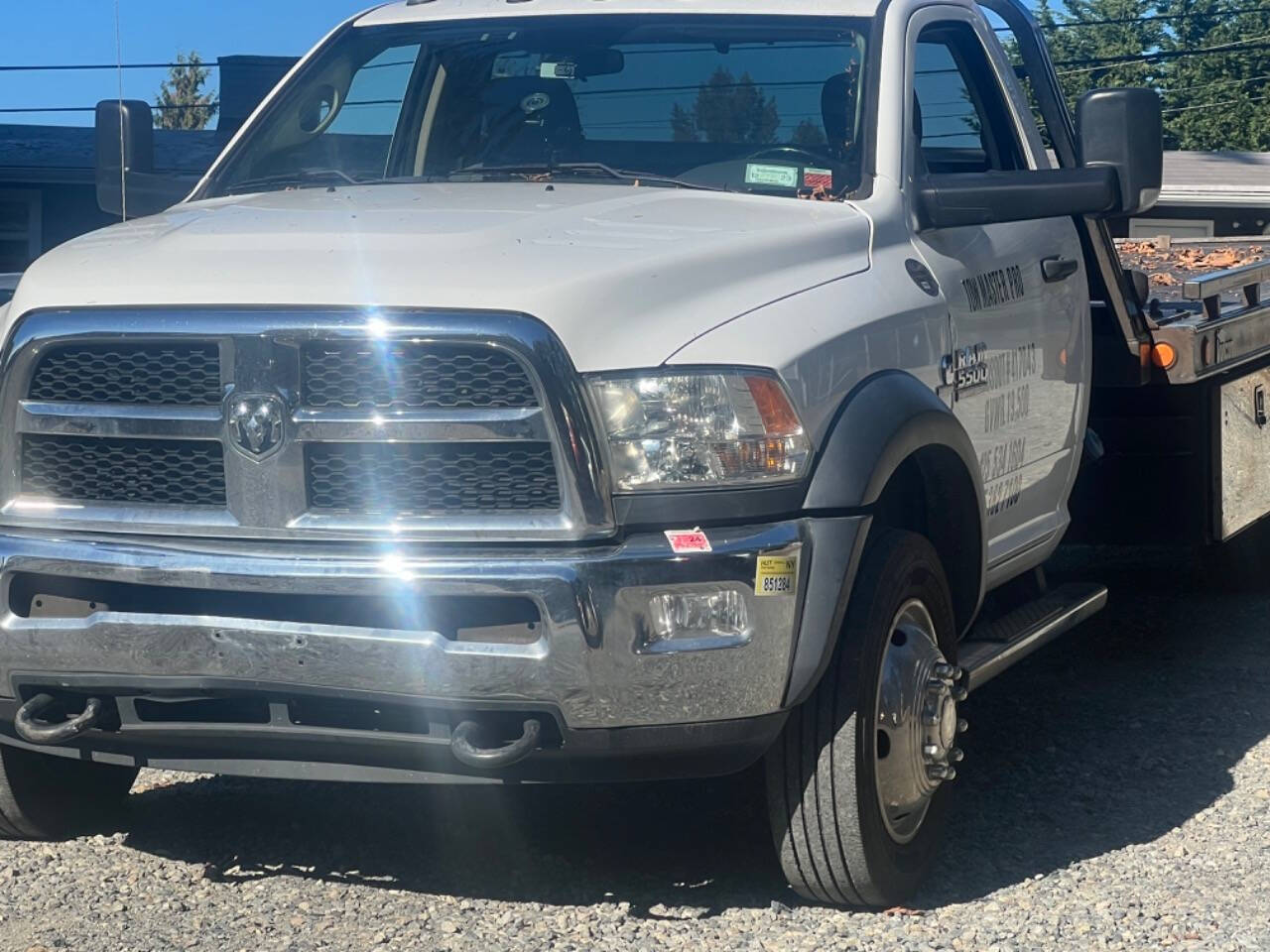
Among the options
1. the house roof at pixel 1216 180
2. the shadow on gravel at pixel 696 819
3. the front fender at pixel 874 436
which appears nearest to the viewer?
the front fender at pixel 874 436

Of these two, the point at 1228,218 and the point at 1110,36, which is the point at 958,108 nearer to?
the point at 1228,218

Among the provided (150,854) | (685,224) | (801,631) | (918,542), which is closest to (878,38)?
(685,224)

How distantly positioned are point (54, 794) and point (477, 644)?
1.65 m

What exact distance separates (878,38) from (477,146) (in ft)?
3.73

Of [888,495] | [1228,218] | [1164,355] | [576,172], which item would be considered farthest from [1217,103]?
[888,495]

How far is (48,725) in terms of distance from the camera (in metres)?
4.05

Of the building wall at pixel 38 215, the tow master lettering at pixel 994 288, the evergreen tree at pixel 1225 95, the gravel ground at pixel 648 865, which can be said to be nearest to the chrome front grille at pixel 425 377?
the gravel ground at pixel 648 865

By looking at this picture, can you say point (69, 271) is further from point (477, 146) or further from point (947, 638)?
point (947, 638)

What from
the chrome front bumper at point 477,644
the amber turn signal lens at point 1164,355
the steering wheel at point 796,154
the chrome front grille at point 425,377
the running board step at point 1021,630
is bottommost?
the running board step at point 1021,630

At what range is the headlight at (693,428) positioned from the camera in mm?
3756

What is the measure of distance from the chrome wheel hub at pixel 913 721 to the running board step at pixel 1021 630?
0.15 m

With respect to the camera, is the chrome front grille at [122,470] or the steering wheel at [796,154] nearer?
the chrome front grille at [122,470]

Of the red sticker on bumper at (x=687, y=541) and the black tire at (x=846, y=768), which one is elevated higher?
the red sticker on bumper at (x=687, y=541)

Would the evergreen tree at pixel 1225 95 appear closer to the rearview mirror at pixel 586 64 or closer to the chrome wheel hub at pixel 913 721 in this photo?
the rearview mirror at pixel 586 64
